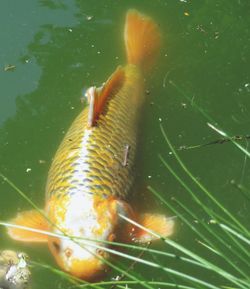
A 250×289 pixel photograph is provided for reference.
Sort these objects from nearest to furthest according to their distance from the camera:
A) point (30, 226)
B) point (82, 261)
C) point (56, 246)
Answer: point (82, 261) < point (56, 246) < point (30, 226)

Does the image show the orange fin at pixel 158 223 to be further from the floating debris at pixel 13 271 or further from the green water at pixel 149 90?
the floating debris at pixel 13 271

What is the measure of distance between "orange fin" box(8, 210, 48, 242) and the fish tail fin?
4.03ft

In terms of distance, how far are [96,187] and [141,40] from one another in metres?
1.39

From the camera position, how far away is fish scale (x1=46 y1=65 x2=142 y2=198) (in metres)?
2.81

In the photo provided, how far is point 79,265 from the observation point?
8.36 ft

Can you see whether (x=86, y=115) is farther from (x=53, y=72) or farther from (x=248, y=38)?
Result: (x=248, y=38)

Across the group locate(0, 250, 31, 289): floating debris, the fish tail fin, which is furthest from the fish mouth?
the fish tail fin

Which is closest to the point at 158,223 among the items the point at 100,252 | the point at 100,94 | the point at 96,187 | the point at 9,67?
the point at 96,187

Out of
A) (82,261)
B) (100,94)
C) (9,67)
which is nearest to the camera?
(82,261)

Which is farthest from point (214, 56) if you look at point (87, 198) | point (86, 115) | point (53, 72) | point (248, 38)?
point (87, 198)

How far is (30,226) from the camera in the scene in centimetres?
292

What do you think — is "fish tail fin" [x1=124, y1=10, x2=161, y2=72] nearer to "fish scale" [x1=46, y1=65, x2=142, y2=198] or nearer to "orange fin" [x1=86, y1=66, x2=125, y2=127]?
"orange fin" [x1=86, y1=66, x2=125, y2=127]

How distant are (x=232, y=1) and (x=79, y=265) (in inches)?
110

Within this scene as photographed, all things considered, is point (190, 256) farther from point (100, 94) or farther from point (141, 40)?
point (141, 40)
